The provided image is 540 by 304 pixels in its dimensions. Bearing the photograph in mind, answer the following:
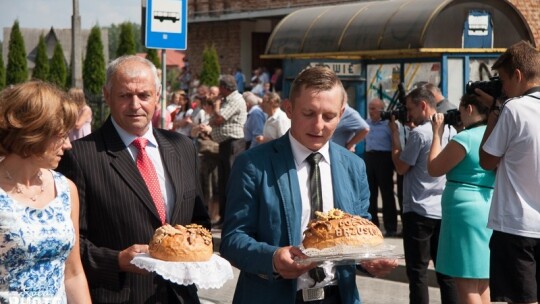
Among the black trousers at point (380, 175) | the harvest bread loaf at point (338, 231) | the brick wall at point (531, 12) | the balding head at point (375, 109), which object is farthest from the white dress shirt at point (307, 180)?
the brick wall at point (531, 12)

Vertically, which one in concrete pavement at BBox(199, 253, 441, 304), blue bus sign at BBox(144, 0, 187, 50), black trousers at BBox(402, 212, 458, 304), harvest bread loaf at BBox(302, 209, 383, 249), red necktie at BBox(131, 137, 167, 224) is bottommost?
concrete pavement at BBox(199, 253, 441, 304)

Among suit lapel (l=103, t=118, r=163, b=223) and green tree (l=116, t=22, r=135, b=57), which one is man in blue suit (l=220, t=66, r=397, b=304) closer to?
suit lapel (l=103, t=118, r=163, b=223)

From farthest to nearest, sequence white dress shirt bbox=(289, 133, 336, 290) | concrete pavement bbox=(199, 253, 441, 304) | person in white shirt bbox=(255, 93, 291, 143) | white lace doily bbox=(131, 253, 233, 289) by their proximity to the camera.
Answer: person in white shirt bbox=(255, 93, 291, 143) < concrete pavement bbox=(199, 253, 441, 304) < white dress shirt bbox=(289, 133, 336, 290) < white lace doily bbox=(131, 253, 233, 289)

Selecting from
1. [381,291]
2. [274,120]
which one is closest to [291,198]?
[381,291]

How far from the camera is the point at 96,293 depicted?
4.66m

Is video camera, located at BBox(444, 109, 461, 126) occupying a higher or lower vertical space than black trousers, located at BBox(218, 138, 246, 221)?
higher

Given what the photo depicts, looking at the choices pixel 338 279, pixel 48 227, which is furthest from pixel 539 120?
pixel 48 227

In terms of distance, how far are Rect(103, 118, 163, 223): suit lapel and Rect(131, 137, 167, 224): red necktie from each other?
0.04 metres

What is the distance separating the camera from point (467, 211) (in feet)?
23.7

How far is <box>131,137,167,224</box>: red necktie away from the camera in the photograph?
15.6ft

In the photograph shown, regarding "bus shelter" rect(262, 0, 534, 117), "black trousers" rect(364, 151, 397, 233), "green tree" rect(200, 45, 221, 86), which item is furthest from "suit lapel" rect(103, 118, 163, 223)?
"green tree" rect(200, 45, 221, 86)

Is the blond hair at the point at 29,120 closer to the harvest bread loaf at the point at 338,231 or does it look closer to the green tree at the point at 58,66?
the harvest bread loaf at the point at 338,231

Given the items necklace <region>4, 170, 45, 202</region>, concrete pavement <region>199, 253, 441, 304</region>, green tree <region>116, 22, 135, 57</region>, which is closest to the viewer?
necklace <region>4, 170, 45, 202</region>

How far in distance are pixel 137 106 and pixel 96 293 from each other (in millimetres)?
874
